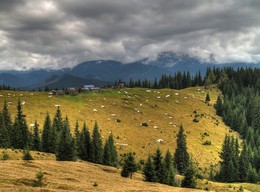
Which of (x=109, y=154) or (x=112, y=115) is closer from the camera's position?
(x=109, y=154)

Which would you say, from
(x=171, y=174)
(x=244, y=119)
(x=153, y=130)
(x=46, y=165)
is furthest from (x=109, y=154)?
(x=244, y=119)

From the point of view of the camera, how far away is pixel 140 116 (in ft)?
496

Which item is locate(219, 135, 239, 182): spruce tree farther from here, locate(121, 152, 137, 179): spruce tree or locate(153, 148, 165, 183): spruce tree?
locate(121, 152, 137, 179): spruce tree

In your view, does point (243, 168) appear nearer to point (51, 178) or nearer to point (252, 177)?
point (252, 177)

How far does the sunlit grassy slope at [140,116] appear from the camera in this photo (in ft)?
396

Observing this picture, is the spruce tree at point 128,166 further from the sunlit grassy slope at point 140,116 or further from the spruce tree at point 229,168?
the spruce tree at point 229,168

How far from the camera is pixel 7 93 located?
160 meters

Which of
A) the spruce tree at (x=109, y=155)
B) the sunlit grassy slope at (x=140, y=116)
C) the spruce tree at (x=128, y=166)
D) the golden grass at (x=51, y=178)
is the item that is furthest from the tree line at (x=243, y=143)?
the golden grass at (x=51, y=178)

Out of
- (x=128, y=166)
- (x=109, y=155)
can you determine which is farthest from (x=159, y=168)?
(x=109, y=155)

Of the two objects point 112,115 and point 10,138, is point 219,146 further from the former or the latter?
point 10,138

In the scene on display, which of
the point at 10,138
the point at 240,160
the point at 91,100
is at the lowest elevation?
the point at 240,160

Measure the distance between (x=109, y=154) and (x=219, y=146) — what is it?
220ft

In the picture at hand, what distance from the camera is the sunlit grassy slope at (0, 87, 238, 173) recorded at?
12076 centimetres

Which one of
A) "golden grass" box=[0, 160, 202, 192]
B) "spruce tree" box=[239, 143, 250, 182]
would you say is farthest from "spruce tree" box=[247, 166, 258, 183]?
"golden grass" box=[0, 160, 202, 192]
